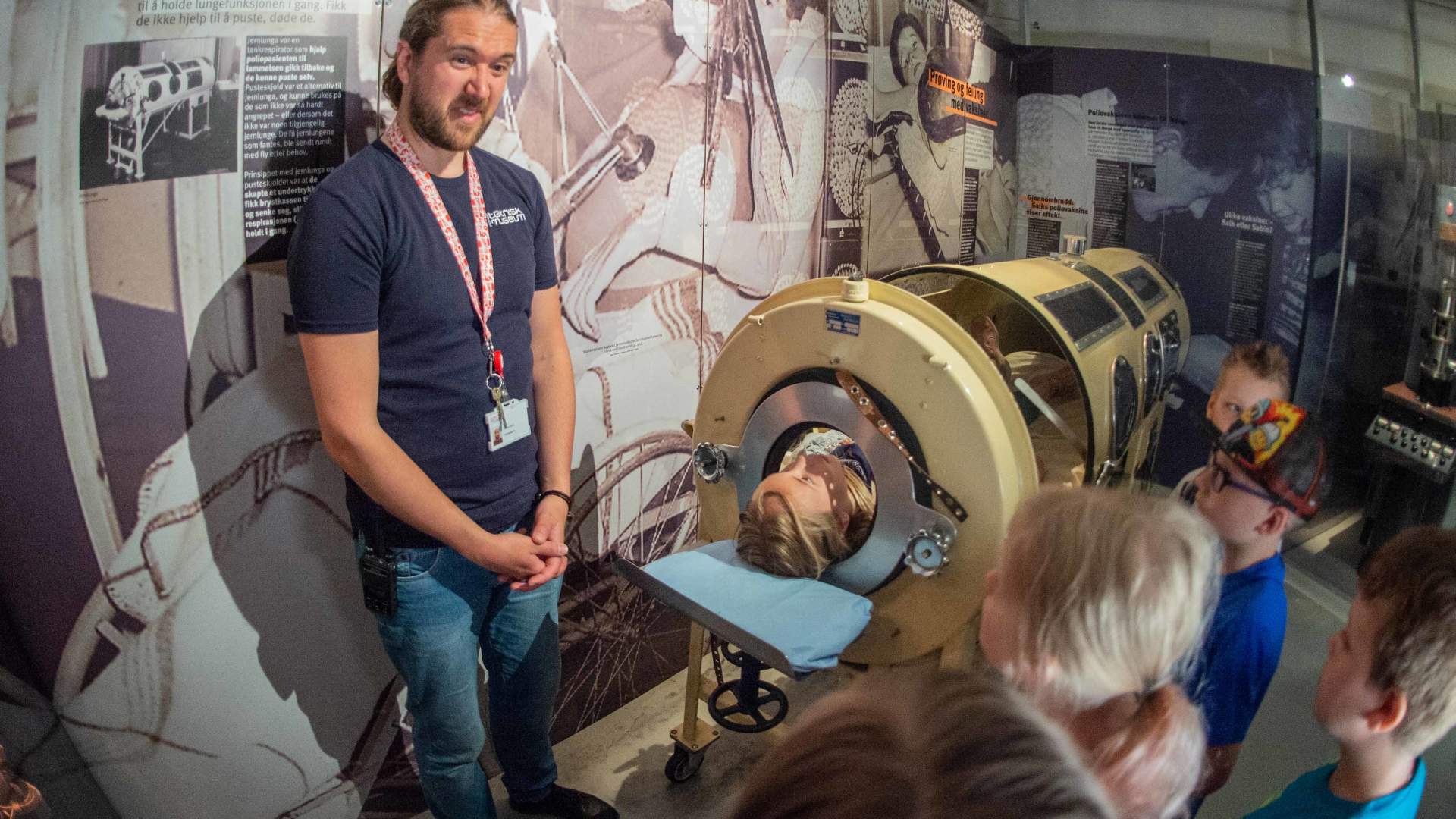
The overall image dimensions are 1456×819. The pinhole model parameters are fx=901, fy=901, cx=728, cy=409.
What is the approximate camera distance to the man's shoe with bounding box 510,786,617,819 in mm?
2502

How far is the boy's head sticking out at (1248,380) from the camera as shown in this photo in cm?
261

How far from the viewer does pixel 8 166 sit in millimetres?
1711

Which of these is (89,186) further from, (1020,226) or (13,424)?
(1020,226)

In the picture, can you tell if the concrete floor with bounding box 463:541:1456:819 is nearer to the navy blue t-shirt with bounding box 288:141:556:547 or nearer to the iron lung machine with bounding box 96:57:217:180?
the navy blue t-shirt with bounding box 288:141:556:547

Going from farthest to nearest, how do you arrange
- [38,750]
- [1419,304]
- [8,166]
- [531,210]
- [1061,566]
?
1. [1419,304]
2. [531,210]
3. [38,750]
4. [8,166]
5. [1061,566]

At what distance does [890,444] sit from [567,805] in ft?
4.59

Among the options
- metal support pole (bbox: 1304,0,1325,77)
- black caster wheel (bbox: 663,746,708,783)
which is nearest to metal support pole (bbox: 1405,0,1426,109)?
metal support pole (bbox: 1304,0,1325,77)

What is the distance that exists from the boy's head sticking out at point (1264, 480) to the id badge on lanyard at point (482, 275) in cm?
153

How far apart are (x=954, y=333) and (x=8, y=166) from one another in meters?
1.93

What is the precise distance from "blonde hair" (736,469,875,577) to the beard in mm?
1047

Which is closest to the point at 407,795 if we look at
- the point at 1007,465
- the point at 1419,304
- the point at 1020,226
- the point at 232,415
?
the point at 232,415

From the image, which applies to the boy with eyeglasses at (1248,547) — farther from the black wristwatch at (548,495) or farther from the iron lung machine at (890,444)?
the black wristwatch at (548,495)

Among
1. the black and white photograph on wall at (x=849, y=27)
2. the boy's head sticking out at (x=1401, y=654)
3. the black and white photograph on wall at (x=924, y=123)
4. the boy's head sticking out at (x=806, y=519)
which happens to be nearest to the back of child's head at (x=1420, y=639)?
the boy's head sticking out at (x=1401, y=654)

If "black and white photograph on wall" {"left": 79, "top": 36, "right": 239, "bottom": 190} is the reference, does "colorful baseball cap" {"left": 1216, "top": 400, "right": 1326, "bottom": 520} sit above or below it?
below
